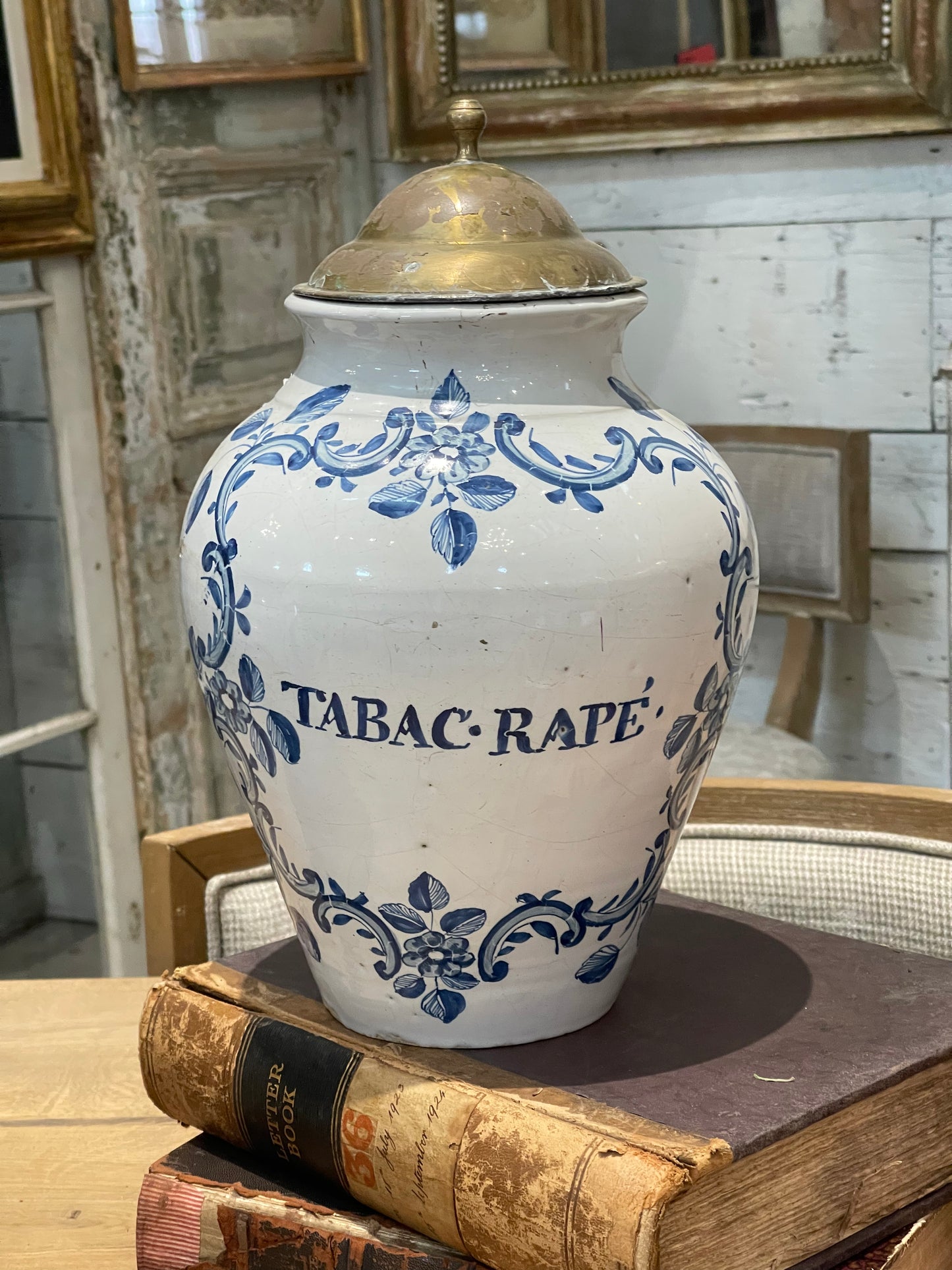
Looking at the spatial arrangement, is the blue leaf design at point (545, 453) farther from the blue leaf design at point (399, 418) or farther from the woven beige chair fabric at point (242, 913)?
the woven beige chair fabric at point (242, 913)

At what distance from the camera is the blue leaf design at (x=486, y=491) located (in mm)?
640

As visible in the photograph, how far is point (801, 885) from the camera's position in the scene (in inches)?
41.3

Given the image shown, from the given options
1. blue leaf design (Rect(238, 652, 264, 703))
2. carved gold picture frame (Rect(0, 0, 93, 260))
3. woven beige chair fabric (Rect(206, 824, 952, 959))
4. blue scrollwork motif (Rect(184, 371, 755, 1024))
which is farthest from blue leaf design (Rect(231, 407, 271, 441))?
carved gold picture frame (Rect(0, 0, 93, 260))

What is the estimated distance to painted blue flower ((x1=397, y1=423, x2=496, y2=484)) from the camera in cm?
65

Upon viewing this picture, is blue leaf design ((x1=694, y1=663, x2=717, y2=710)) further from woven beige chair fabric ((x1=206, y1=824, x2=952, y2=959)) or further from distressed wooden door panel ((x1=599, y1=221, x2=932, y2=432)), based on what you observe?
distressed wooden door panel ((x1=599, y1=221, x2=932, y2=432))

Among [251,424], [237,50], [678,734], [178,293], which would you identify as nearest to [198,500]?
[251,424]

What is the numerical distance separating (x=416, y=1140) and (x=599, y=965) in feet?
0.43

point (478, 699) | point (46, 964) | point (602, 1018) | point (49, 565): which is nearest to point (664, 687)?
point (478, 699)

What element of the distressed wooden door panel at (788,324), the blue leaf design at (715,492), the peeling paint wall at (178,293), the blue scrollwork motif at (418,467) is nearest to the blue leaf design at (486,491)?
the blue scrollwork motif at (418,467)

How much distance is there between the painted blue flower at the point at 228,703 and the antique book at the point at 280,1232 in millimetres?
222

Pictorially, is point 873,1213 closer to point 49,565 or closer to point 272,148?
point 49,565

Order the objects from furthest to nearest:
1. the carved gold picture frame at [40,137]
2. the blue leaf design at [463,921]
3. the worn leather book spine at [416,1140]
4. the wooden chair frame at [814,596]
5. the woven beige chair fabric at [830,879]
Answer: the wooden chair frame at [814,596] → the carved gold picture frame at [40,137] → the woven beige chair fabric at [830,879] → the blue leaf design at [463,921] → the worn leather book spine at [416,1140]

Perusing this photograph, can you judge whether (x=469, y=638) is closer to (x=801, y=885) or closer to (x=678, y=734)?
(x=678, y=734)

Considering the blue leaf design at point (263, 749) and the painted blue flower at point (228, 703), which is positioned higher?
the painted blue flower at point (228, 703)
